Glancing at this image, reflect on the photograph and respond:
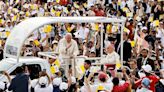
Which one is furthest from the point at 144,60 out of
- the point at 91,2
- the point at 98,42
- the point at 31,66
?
the point at 91,2

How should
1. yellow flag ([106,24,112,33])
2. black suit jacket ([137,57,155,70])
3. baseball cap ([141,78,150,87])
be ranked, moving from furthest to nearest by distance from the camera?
yellow flag ([106,24,112,33])
black suit jacket ([137,57,155,70])
baseball cap ([141,78,150,87])

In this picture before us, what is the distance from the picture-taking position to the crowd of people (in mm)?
12867

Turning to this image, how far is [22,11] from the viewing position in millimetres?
26609

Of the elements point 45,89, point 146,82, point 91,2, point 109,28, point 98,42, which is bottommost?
point 45,89

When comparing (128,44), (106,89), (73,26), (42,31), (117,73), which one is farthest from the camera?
(73,26)

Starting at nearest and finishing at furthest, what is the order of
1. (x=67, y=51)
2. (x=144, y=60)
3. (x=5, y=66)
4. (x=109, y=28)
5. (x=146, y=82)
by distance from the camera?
1. (x=146, y=82)
2. (x=5, y=66)
3. (x=144, y=60)
4. (x=67, y=51)
5. (x=109, y=28)

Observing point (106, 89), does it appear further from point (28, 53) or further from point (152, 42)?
point (152, 42)

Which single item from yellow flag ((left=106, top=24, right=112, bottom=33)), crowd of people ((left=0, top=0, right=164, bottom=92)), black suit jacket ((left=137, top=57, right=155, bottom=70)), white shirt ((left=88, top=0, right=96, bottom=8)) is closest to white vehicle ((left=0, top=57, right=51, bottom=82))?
crowd of people ((left=0, top=0, right=164, bottom=92))

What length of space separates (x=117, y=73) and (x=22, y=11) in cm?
1295

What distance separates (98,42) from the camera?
18.8 meters

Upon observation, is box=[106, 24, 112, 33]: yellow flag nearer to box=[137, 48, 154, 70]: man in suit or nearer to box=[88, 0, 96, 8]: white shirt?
box=[137, 48, 154, 70]: man in suit

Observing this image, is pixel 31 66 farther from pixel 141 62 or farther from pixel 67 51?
pixel 141 62

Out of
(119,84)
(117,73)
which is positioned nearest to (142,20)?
(117,73)

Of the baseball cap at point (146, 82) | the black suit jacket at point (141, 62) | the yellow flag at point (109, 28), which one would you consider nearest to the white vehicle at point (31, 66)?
the black suit jacket at point (141, 62)
